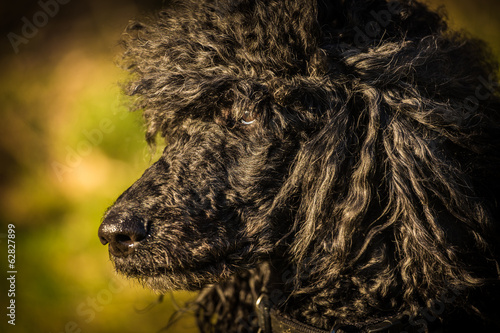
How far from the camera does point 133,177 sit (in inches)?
93.9

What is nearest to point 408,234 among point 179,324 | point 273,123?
point 273,123

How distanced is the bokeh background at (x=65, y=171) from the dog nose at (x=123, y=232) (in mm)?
1211

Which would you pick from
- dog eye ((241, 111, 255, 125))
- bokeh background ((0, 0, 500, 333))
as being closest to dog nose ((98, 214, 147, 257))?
dog eye ((241, 111, 255, 125))

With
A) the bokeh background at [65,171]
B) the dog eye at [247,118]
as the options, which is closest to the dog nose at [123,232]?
the dog eye at [247,118]

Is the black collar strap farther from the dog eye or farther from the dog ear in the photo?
the dog eye

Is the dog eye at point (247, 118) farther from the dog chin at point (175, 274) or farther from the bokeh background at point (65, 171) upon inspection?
the bokeh background at point (65, 171)

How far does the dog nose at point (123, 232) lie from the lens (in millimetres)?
1063

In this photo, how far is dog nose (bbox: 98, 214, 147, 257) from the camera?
1.06 m

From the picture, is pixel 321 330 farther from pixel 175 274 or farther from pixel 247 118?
pixel 247 118

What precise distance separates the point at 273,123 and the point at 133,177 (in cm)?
149

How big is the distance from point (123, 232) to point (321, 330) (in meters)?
0.68

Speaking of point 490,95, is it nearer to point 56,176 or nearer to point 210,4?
point 210,4

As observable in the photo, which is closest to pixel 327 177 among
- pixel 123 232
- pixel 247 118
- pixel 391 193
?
pixel 391 193

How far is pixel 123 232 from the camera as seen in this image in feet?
3.49
